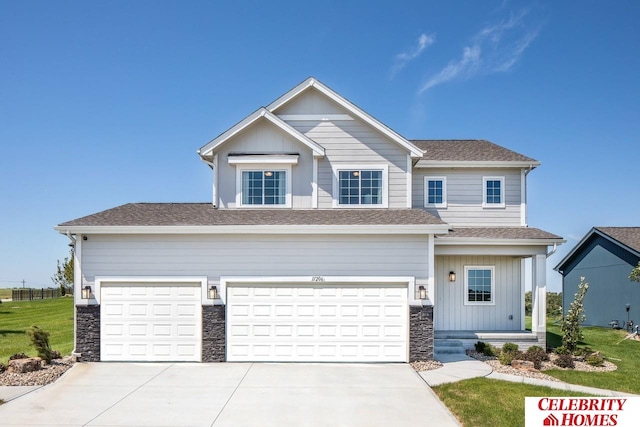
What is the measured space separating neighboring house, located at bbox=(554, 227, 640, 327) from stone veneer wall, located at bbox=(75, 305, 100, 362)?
20374mm

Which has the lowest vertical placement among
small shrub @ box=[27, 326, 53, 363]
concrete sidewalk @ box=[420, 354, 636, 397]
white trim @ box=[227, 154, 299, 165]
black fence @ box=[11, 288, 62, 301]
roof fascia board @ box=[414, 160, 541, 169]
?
black fence @ box=[11, 288, 62, 301]

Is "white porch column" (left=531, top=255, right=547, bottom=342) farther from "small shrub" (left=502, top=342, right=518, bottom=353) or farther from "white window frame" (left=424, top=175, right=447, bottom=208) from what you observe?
"white window frame" (left=424, top=175, right=447, bottom=208)

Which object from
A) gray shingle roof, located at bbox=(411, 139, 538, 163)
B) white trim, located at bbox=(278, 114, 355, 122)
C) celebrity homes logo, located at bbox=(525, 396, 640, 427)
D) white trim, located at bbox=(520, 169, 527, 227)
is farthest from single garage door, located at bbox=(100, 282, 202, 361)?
white trim, located at bbox=(520, 169, 527, 227)

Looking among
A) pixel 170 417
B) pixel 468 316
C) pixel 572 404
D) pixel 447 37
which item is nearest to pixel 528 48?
pixel 447 37

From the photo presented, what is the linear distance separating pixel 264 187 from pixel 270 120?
2.10 metres

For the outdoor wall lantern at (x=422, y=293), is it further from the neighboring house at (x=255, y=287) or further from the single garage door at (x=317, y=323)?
the single garage door at (x=317, y=323)

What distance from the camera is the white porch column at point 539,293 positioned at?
42.2 feet

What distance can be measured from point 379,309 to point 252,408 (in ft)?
15.5

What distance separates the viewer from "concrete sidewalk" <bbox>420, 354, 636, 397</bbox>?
352 inches

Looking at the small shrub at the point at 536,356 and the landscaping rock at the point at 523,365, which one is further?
the small shrub at the point at 536,356

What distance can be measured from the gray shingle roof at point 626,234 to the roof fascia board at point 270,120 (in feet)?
48.6

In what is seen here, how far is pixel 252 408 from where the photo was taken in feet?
25.2

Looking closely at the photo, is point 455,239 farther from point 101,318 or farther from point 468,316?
point 101,318

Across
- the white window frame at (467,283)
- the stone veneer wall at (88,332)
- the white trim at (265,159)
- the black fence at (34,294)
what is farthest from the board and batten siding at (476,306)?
the black fence at (34,294)
